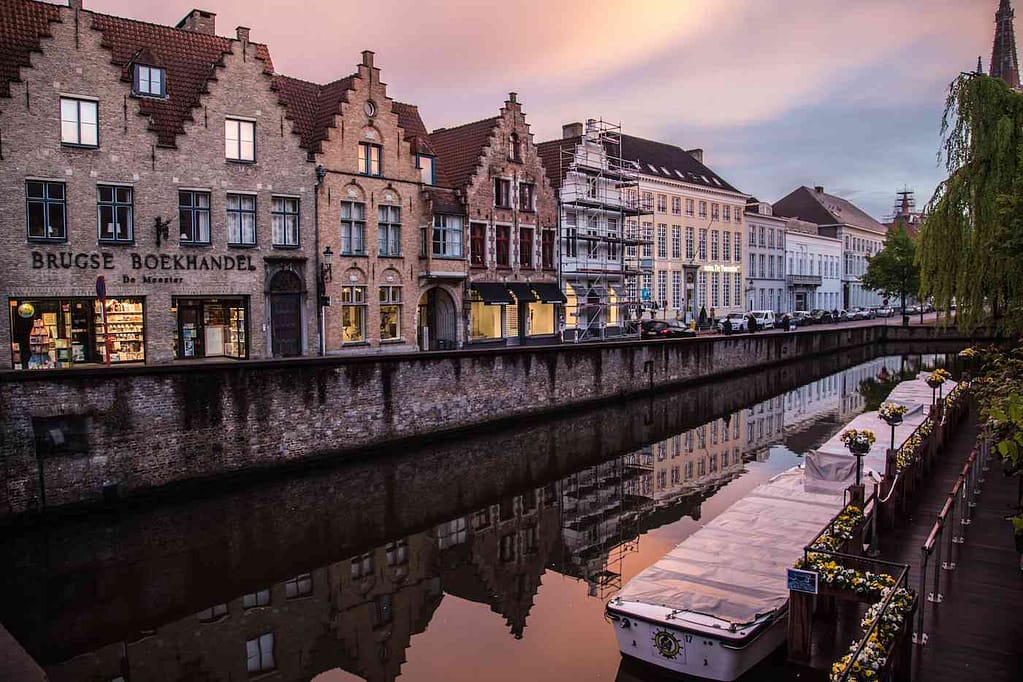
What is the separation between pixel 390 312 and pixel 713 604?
2608 cm

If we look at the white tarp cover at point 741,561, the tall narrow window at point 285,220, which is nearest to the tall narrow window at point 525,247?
the tall narrow window at point 285,220

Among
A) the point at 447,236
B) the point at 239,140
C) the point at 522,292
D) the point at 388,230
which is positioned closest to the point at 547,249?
the point at 522,292

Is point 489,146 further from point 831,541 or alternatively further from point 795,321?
point 795,321

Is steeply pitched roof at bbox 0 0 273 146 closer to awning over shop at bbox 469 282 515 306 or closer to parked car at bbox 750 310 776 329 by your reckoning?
awning over shop at bbox 469 282 515 306

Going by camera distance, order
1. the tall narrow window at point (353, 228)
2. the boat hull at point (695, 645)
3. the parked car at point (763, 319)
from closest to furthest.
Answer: the boat hull at point (695, 645) → the tall narrow window at point (353, 228) → the parked car at point (763, 319)

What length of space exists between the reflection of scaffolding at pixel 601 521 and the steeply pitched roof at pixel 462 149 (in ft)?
66.3

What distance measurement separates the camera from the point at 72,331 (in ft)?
83.1

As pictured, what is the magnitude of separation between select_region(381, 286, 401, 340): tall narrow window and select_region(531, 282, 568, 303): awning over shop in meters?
9.52

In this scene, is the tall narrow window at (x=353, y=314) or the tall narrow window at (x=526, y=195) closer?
the tall narrow window at (x=353, y=314)

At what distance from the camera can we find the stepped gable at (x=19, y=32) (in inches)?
933

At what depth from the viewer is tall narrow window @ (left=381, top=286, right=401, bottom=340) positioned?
33906mm

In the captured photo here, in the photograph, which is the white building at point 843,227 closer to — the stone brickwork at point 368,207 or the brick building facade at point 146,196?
the stone brickwork at point 368,207

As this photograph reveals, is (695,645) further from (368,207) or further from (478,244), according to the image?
(478,244)

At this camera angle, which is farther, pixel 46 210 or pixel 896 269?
pixel 896 269
